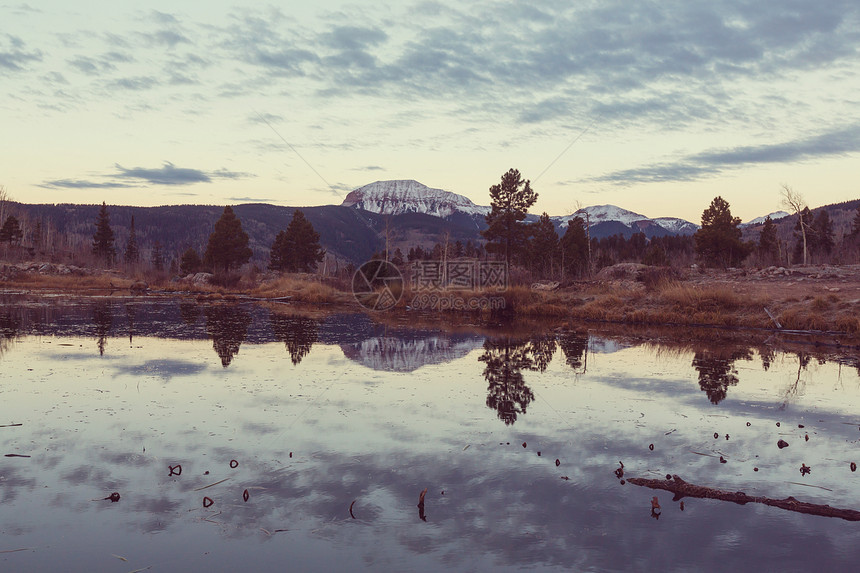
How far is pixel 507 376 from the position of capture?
13.8 metres

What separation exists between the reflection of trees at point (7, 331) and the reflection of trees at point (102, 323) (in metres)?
2.37

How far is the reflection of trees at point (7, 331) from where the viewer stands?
1650 cm

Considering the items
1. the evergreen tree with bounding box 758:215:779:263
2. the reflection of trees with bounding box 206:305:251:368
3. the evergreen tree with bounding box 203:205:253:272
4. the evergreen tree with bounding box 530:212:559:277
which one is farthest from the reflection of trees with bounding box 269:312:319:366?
the evergreen tree with bounding box 758:215:779:263

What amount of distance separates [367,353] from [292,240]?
66.8m

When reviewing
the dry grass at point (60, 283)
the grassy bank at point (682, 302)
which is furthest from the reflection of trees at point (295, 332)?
the dry grass at point (60, 283)

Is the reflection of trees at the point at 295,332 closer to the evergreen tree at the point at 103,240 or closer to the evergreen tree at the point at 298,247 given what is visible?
the evergreen tree at the point at 298,247

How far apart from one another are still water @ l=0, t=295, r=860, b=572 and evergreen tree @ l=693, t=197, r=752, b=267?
4543cm

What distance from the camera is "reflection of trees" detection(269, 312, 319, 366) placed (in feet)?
57.0

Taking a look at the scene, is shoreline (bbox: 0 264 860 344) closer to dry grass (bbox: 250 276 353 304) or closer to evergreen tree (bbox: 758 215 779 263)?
dry grass (bbox: 250 276 353 304)

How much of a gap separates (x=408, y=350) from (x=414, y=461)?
10.9 metres

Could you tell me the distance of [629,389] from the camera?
489 inches

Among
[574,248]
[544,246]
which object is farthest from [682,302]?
[544,246]

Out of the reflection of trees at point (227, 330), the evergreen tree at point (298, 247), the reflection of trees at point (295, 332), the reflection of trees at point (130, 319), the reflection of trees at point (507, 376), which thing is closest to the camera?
the reflection of trees at point (507, 376)

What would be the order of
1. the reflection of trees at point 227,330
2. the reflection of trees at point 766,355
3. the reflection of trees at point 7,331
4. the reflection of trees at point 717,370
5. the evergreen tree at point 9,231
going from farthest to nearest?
the evergreen tree at point 9,231
the reflection of trees at point 227,330
the reflection of trees at point 7,331
the reflection of trees at point 766,355
the reflection of trees at point 717,370
